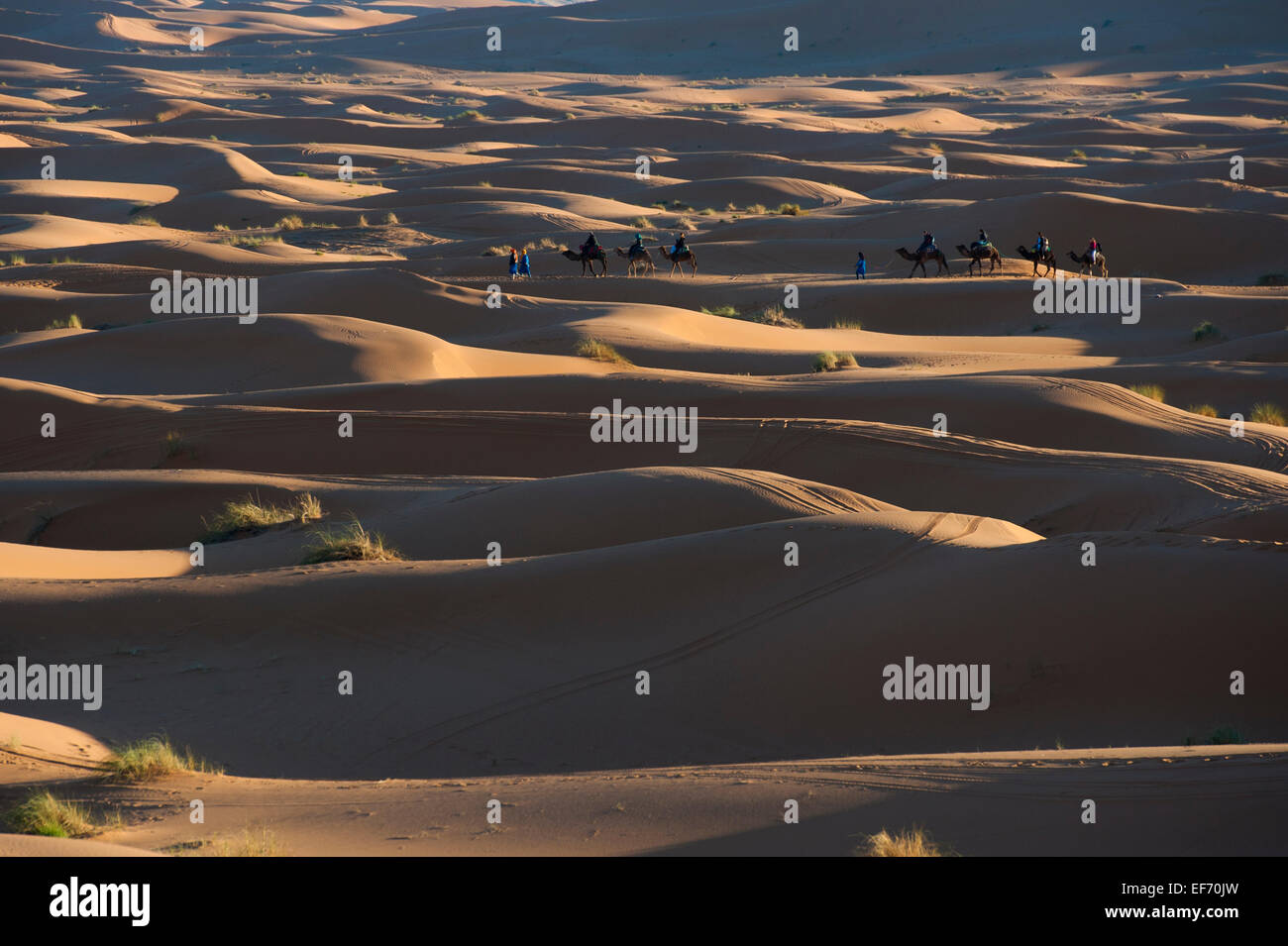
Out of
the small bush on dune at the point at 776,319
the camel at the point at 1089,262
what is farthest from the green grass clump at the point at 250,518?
the camel at the point at 1089,262

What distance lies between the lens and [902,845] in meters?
5.54

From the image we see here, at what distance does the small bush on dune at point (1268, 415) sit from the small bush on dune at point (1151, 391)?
1.36 m

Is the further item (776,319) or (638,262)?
(638,262)

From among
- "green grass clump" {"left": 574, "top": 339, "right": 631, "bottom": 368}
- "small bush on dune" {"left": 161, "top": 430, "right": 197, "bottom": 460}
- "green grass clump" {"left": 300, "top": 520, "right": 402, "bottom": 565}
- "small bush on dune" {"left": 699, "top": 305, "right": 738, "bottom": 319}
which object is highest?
"small bush on dune" {"left": 699, "top": 305, "right": 738, "bottom": 319}

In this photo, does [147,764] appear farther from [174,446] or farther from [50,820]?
[174,446]

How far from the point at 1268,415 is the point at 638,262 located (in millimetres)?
18058

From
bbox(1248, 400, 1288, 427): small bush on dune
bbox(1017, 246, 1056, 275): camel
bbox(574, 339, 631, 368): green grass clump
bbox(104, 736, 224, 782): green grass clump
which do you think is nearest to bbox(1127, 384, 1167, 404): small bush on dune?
bbox(1248, 400, 1288, 427): small bush on dune

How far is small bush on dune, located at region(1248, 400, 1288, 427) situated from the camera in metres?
18.7

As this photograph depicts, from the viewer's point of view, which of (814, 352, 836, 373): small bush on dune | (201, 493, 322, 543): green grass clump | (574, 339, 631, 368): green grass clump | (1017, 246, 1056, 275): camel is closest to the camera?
(201, 493, 322, 543): green grass clump

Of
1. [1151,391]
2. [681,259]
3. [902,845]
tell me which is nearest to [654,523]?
[902,845]

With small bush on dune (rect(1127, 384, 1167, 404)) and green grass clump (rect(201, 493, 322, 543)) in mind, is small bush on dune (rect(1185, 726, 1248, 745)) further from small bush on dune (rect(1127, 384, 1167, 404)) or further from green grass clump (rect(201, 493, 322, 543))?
small bush on dune (rect(1127, 384, 1167, 404))

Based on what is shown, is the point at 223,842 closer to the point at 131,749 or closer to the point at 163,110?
the point at 131,749

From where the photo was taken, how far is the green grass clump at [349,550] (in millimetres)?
11805

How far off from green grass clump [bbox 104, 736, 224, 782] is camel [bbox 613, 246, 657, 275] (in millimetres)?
22821
